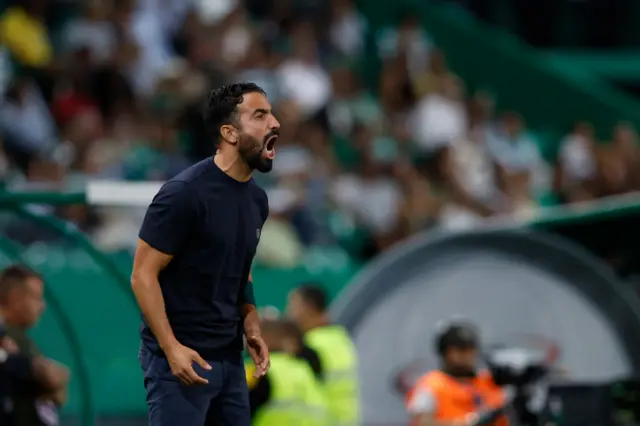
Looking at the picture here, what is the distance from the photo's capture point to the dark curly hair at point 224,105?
206 inches

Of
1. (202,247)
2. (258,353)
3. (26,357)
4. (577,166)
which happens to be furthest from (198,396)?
(577,166)

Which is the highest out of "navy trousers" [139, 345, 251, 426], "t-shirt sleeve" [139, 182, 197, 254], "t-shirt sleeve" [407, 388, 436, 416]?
"t-shirt sleeve" [139, 182, 197, 254]

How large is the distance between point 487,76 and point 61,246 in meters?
8.01

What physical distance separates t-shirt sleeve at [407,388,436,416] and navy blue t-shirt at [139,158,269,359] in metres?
2.41

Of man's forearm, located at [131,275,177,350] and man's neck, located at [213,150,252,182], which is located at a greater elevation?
man's neck, located at [213,150,252,182]

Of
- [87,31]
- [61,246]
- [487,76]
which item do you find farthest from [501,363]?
[487,76]

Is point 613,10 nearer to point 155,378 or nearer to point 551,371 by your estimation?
point 551,371

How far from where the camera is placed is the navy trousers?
5.12 meters

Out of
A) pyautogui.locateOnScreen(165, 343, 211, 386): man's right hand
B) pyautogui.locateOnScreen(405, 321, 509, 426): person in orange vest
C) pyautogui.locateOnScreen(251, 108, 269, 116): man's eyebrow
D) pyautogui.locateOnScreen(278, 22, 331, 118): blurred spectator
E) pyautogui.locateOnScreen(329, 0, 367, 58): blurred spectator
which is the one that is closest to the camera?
pyautogui.locateOnScreen(165, 343, 211, 386): man's right hand

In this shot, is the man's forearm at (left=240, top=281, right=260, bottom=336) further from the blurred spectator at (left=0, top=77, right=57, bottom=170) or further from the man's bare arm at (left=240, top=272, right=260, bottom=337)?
the blurred spectator at (left=0, top=77, right=57, bottom=170)

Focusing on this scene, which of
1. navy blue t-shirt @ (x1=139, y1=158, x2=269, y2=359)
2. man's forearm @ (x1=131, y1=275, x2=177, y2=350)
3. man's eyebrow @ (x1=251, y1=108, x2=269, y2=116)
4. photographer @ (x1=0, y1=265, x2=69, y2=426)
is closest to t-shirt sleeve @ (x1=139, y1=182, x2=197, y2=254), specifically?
navy blue t-shirt @ (x1=139, y1=158, x2=269, y2=359)

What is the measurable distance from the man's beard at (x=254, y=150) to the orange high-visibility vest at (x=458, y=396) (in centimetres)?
270

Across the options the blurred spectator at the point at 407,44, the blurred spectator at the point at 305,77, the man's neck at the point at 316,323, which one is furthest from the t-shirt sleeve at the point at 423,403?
the blurred spectator at the point at 407,44

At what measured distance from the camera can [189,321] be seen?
5211 mm
